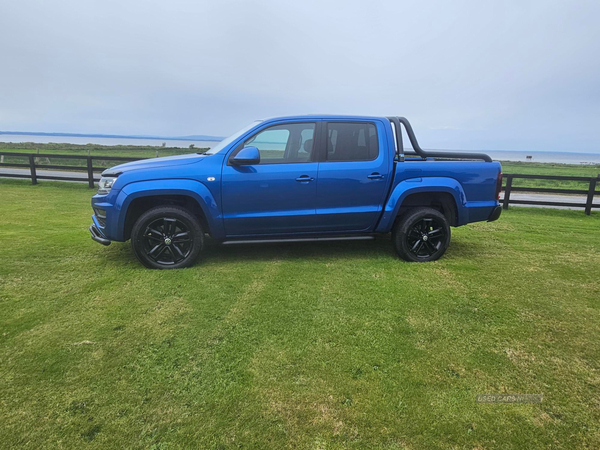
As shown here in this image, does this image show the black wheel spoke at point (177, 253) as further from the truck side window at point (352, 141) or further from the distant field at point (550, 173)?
the distant field at point (550, 173)

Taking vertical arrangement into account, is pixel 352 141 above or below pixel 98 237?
above

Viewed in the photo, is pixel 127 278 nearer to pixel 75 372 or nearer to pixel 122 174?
pixel 122 174

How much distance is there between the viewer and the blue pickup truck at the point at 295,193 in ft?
12.2

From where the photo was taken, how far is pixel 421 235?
423 cm

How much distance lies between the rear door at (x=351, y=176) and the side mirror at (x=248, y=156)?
0.78 metres

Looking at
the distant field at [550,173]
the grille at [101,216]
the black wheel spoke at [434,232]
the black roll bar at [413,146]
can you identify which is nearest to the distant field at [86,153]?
the grille at [101,216]

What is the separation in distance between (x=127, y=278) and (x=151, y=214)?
2.40 ft

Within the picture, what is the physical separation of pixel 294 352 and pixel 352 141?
2.73 m

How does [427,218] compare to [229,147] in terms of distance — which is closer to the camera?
[229,147]

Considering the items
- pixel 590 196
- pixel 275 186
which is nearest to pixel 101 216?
pixel 275 186

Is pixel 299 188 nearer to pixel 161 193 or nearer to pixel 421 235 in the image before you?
pixel 161 193

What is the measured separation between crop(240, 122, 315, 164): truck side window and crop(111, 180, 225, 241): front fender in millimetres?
815

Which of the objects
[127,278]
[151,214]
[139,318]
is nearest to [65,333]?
[139,318]

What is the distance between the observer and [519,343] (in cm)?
247
